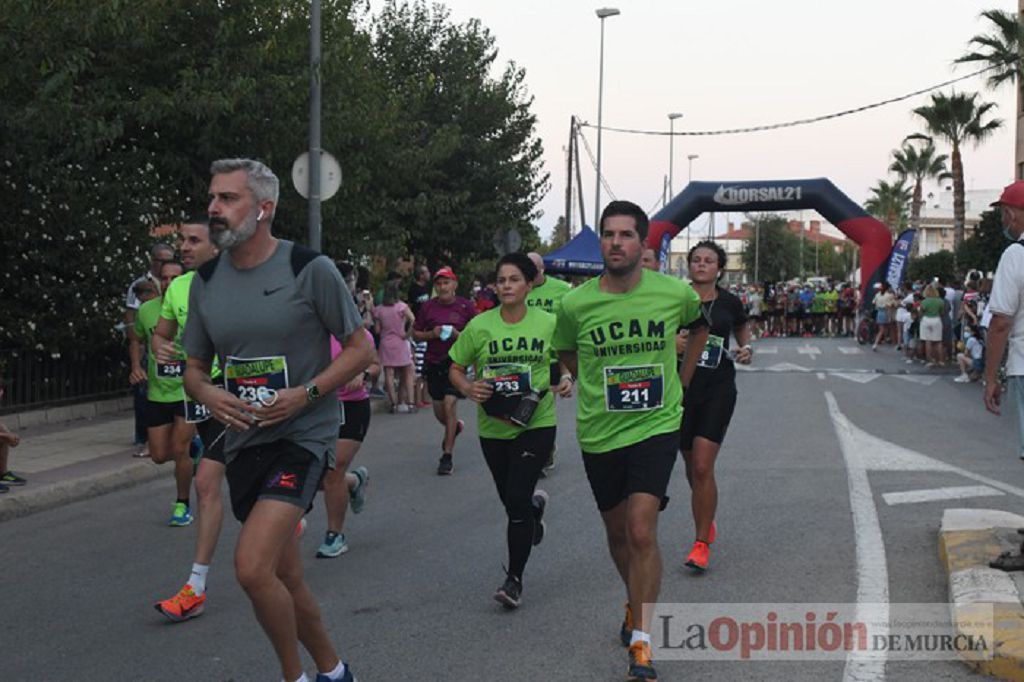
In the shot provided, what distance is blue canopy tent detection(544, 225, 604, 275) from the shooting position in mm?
27281

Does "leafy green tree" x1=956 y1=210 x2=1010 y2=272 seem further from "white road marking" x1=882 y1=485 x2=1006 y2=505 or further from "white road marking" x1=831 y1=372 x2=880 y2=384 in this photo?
"white road marking" x1=882 y1=485 x2=1006 y2=505

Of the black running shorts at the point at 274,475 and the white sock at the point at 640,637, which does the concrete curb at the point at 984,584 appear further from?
the black running shorts at the point at 274,475

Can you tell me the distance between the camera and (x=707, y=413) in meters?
7.02

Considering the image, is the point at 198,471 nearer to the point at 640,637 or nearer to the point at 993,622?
the point at 640,637

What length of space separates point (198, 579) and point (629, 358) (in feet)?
8.19

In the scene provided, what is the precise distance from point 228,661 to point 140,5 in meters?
8.36

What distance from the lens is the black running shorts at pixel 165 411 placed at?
782 cm

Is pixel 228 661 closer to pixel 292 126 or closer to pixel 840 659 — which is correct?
pixel 840 659

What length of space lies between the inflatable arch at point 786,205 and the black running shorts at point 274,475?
27.6 meters

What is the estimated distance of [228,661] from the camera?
517 centimetres

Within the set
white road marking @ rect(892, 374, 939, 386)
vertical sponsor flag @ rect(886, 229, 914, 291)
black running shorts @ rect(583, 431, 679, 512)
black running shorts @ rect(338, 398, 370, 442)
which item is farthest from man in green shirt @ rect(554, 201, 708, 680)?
vertical sponsor flag @ rect(886, 229, 914, 291)

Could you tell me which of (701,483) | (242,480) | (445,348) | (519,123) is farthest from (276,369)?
(519,123)

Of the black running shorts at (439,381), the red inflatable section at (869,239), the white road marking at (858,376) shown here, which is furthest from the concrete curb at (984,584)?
the red inflatable section at (869,239)

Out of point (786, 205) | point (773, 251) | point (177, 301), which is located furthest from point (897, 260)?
point (773, 251)
